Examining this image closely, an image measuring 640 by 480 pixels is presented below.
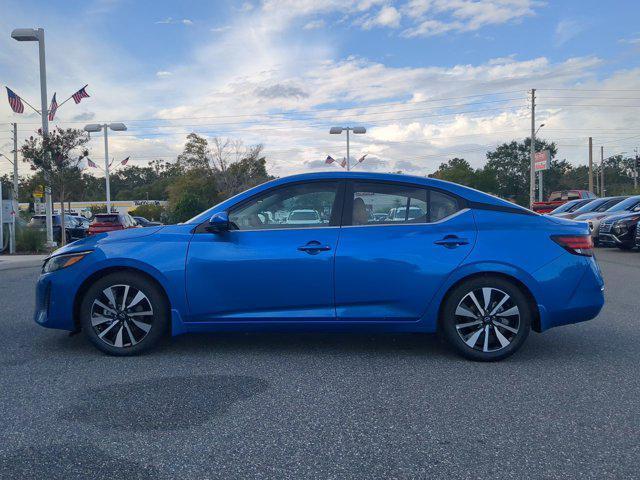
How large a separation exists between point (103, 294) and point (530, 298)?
141 inches

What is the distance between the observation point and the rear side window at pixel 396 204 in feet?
17.0

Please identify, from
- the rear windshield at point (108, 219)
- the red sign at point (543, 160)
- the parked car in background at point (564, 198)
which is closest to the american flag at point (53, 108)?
the rear windshield at point (108, 219)

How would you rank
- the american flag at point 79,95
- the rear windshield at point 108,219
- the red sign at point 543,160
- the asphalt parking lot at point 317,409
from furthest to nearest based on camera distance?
the red sign at point 543,160 < the rear windshield at point 108,219 < the american flag at point 79,95 < the asphalt parking lot at point 317,409

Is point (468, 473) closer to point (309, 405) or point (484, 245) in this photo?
point (309, 405)

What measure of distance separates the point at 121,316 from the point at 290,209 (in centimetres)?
170

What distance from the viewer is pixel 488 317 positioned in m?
5.00

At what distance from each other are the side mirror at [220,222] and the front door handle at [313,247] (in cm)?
64

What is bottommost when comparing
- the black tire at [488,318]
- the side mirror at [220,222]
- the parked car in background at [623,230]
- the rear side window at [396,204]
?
the black tire at [488,318]

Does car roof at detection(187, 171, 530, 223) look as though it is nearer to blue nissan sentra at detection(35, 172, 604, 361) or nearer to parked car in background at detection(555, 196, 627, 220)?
blue nissan sentra at detection(35, 172, 604, 361)

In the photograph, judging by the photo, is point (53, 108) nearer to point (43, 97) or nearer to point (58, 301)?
point (43, 97)

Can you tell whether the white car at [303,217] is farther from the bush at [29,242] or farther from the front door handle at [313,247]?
the bush at [29,242]

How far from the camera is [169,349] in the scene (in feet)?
18.0

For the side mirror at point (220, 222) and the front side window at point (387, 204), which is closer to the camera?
the side mirror at point (220, 222)

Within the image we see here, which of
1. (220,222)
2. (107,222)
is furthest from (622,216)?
(107,222)
